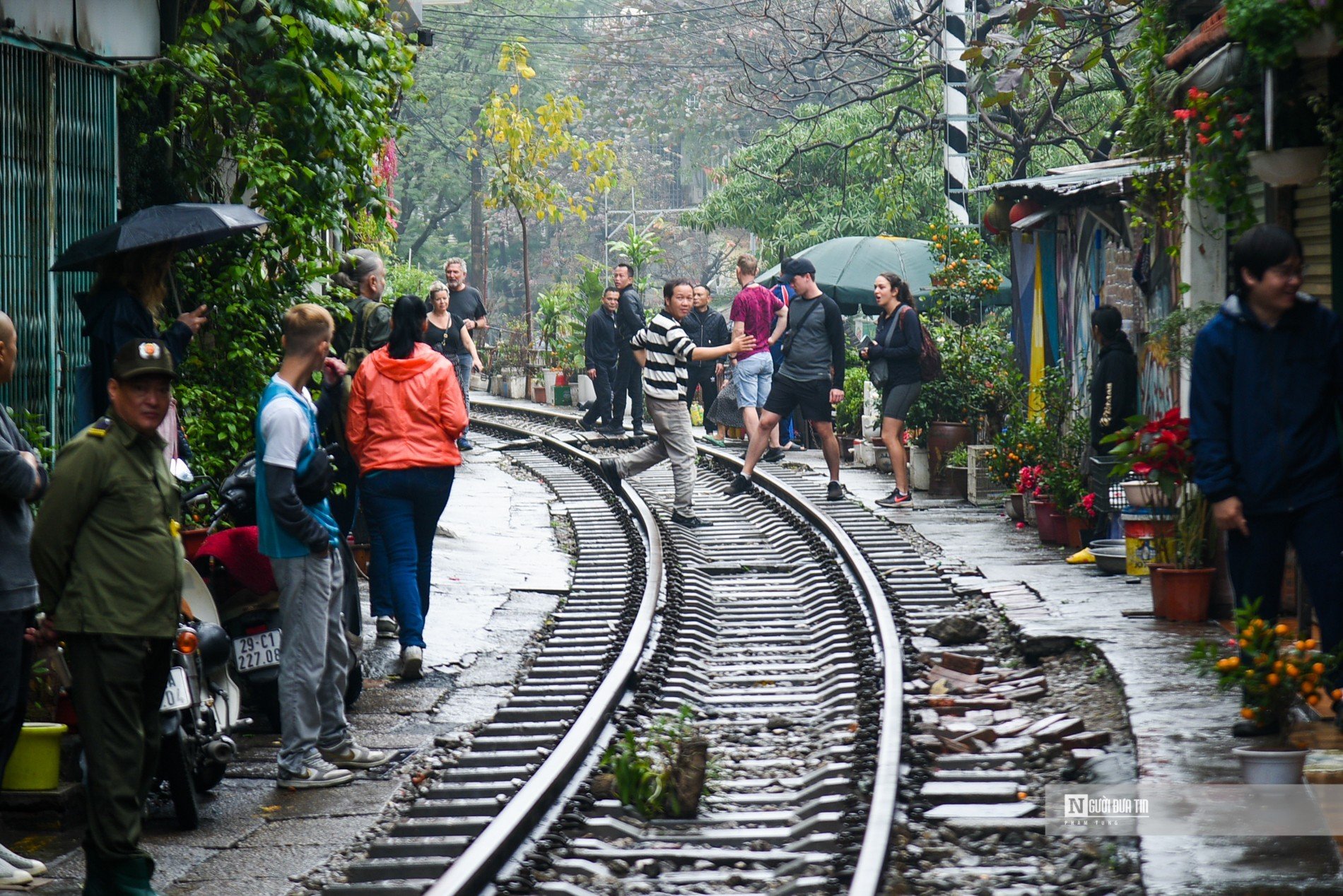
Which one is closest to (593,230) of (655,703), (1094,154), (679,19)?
(679,19)

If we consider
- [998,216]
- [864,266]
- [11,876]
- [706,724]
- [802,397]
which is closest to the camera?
[11,876]

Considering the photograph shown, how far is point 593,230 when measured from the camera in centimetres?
6172

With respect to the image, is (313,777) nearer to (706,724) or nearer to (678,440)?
(706,724)

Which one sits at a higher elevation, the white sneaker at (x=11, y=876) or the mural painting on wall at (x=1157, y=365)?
the mural painting on wall at (x=1157, y=365)

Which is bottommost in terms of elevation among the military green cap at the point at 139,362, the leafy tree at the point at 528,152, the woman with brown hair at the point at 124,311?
the military green cap at the point at 139,362

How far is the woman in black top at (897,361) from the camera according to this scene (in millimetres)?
14625

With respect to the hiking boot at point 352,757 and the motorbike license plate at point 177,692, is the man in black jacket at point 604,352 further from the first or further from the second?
the motorbike license plate at point 177,692

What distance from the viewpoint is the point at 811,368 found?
14953 millimetres

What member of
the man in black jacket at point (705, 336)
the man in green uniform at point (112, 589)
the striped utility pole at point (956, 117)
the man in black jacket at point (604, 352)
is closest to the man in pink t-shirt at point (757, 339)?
the man in black jacket at point (705, 336)

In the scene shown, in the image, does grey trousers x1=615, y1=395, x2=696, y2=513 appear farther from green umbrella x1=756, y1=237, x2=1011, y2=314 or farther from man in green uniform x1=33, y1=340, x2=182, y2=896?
man in green uniform x1=33, y1=340, x2=182, y2=896

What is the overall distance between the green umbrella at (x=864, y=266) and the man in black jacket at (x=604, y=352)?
225cm

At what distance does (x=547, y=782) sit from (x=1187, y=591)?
4.47m

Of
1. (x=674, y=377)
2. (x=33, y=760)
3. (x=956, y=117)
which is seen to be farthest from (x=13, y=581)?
(x=956, y=117)

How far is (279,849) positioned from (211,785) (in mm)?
876
